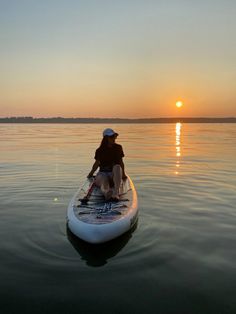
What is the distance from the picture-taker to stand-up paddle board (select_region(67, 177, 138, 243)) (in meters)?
9.41

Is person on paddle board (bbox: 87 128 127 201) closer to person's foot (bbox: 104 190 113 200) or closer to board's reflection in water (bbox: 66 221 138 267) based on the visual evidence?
person's foot (bbox: 104 190 113 200)

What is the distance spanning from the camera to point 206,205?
14594 millimetres

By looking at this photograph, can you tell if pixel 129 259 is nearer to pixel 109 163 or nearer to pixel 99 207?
pixel 99 207

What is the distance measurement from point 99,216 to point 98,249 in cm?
91

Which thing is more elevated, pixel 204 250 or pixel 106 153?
pixel 106 153

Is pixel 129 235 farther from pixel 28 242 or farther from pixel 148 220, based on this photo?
pixel 28 242

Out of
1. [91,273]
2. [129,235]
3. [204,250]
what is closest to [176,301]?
[91,273]

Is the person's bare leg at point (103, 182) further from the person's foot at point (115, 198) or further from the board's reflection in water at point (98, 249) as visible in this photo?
the board's reflection in water at point (98, 249)

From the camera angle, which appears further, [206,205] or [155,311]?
[206,205]

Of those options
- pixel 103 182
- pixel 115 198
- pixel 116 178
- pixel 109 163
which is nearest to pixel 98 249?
pixel 115 198

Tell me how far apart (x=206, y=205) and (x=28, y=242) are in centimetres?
743

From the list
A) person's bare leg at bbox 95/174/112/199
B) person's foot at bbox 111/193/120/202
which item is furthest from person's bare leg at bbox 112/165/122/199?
person's bare leg at bbox 95/174/112/199

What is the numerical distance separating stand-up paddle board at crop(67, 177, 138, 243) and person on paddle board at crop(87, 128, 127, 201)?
35 cm

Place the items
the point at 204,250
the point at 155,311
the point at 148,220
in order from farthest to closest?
1. the point at 148,220
2. the point at 204,250
3. the point at 155,311
